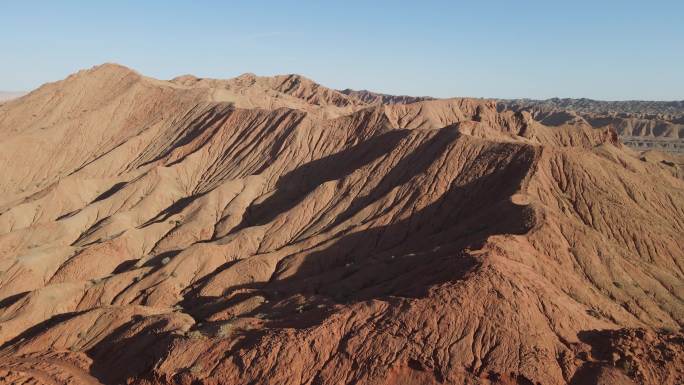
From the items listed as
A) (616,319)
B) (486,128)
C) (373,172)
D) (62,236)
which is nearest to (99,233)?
(62,236)

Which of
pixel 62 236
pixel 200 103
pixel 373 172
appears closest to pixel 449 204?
pixel 373 172

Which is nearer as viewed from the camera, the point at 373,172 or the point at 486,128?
the point at 373,172

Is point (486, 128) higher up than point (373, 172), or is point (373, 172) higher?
point (486, 128)

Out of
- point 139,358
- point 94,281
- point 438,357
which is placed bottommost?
point 94,281

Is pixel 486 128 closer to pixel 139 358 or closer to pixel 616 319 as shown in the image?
pixel 616 319

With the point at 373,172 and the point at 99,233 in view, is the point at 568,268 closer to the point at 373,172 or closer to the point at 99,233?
the point at 373,172

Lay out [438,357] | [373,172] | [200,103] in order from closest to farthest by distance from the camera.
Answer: [438,357] → [373,172] → [200,103]

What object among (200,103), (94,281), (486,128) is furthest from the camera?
(200,103)
